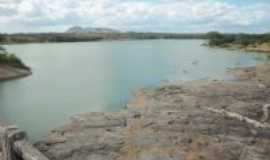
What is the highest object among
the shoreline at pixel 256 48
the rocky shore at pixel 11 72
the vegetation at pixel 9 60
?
the vegetation at pixel 9 60

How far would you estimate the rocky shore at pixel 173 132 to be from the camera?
39.0 ft

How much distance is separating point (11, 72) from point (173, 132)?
2775cm

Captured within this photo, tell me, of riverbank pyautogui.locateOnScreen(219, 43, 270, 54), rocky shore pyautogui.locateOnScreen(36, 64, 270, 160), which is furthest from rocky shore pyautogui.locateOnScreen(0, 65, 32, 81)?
riverbank pyautogui.locateOnScreen(219, 43, 270, 54)

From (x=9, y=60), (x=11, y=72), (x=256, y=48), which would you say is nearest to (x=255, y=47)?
(x=256, y=48)

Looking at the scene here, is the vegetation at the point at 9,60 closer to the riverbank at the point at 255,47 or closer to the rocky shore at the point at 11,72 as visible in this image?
the rocky shore at the point at 11,72

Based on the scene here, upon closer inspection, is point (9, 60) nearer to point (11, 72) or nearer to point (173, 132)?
point (11, 72)

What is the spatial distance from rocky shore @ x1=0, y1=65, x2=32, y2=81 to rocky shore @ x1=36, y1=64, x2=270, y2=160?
1952cm

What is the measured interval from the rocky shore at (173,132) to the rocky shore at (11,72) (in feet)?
64.0

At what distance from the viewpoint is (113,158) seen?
11.6 m

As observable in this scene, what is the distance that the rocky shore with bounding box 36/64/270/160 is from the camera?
11.9 meters

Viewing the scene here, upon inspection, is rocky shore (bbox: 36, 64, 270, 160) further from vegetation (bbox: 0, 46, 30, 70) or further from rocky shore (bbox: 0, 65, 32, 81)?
vegetation (bbox: 0, 46, 30, 70)

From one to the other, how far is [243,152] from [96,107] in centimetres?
1200

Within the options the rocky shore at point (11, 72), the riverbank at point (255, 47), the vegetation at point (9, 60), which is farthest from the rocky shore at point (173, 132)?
the riverbank at point (255, 47)

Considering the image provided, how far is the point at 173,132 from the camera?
14188 mm
